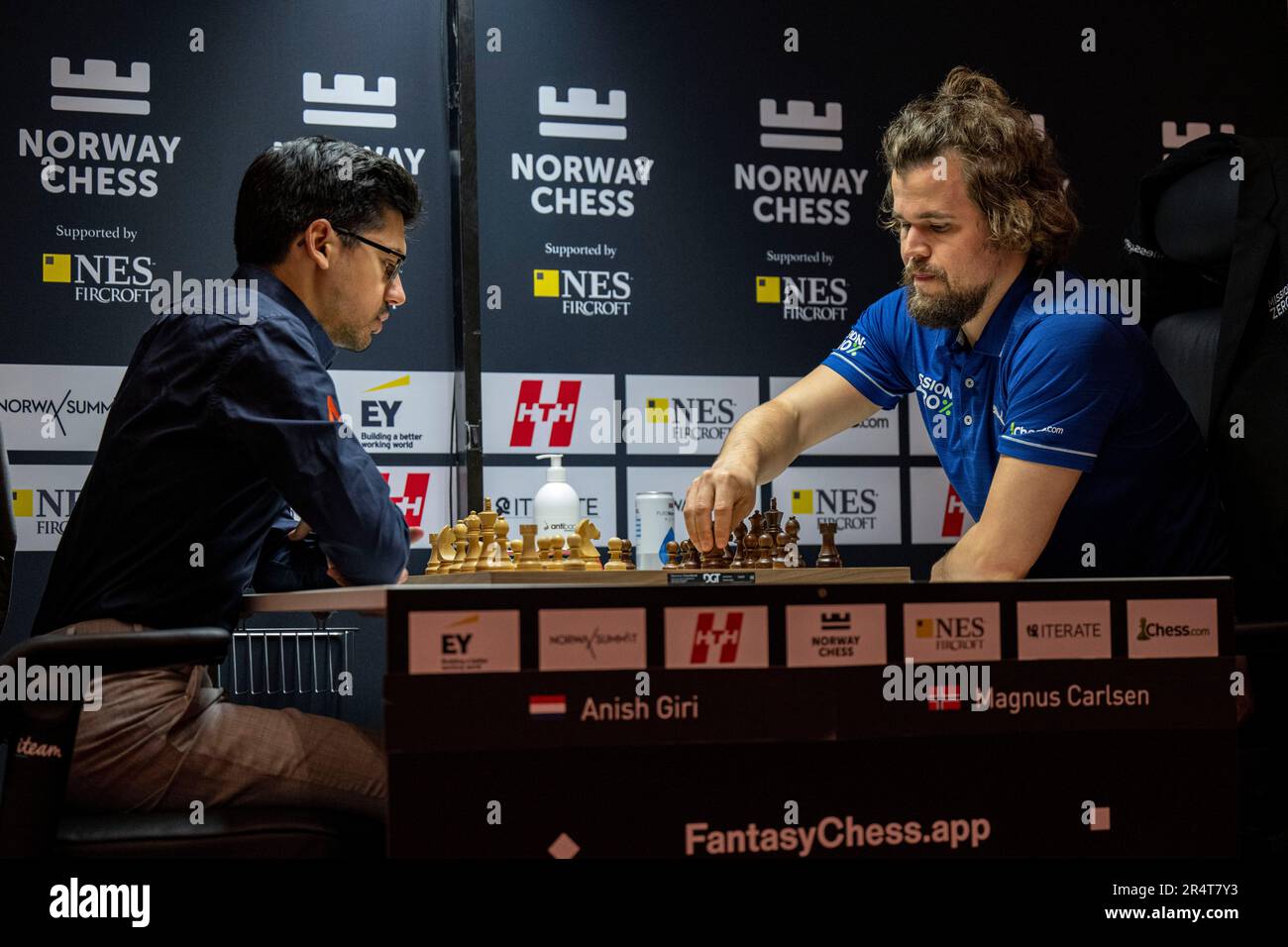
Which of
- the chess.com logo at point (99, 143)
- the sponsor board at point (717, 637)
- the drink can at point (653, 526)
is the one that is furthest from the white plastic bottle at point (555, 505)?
the sponsor board at point (717, 637)

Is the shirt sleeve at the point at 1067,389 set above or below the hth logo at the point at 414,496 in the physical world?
above

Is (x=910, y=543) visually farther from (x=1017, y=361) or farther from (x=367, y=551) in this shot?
(x=367, y=551)

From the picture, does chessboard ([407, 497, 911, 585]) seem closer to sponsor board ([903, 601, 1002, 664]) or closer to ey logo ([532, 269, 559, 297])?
sponsor board ([903, 601, 1002, 664])

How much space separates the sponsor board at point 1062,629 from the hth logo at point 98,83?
3164mm

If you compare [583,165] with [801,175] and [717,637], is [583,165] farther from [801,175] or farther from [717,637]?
[717,637]

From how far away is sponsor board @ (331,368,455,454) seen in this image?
374cm

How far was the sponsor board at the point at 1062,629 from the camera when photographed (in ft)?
4.71

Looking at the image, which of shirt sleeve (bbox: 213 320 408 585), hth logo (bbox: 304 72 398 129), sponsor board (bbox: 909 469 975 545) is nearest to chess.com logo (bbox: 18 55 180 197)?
hth logo (bbox: 304 72 398 129)

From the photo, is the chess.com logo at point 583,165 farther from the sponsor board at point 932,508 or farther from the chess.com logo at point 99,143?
the sponsor board at point 932,508

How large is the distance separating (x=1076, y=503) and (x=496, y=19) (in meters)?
2.57

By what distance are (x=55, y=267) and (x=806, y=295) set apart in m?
2.26

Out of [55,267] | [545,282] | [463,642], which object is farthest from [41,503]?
[463,642]

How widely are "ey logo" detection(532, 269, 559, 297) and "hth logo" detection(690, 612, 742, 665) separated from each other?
261 cm
